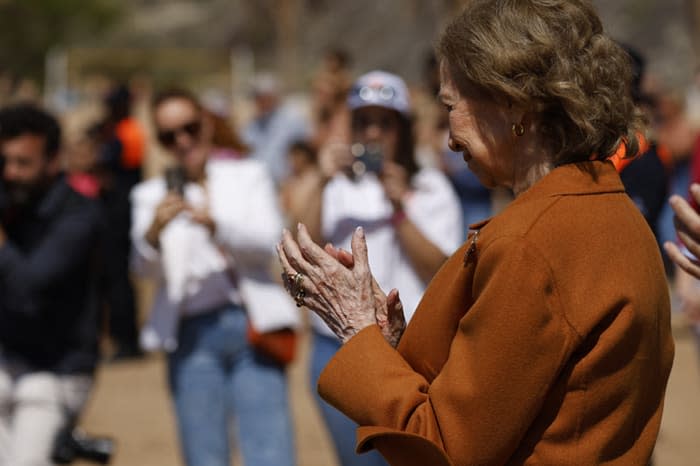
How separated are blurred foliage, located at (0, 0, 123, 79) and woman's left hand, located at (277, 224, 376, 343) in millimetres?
39740

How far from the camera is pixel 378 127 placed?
4.98 meters

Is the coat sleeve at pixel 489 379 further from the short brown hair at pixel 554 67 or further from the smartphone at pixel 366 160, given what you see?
the smartphone at pixel 366 160

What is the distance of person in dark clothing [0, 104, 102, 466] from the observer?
4.96 m

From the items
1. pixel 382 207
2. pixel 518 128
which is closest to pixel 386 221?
pixel 382 207

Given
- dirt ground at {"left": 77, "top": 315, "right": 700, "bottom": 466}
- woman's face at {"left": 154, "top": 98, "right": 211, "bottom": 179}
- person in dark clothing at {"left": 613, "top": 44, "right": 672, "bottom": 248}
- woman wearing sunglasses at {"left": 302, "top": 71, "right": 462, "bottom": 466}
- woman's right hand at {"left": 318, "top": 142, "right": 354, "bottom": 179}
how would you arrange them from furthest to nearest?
dirt ground at {"left": 77, "top": 315, "right": 700, "bottom": 466}, woman's face at {"left": 154, "top": 98, "right": 211, "bottom": 179}, woman's right hand at {"left": 318, "top": 142, "right": 354, "bottom": 179}, woman wearing sunglasses at {"left": 302, "top": 71, "right": 462, "bottom": 466}, person in dark clothing at {"left": 613, "top": 44, "right": 672, "bottom": 248}

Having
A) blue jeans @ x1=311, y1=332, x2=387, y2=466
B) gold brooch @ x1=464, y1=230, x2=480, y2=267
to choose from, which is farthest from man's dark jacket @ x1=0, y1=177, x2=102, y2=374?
gold brooch @ x1=464, y1=230, x2=480, y2=267

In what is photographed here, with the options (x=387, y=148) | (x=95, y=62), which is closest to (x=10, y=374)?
(x=387, y=148)

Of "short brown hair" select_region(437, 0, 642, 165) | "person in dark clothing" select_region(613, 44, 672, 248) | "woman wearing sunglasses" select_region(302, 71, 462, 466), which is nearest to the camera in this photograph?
"short brown hair" select_region(437, 0, 642, 165)

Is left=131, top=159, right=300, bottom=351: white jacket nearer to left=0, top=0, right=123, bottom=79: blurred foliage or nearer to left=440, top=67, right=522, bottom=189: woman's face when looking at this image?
left=440, top=67, right=522, bottom=189: woman's face

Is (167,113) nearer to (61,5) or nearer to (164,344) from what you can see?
(164,344)

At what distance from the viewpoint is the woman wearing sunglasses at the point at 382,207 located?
183 inches

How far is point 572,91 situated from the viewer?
7.77 ft

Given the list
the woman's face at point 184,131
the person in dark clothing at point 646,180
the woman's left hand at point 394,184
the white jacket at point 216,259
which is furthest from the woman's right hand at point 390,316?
the woman's face at point 184,131

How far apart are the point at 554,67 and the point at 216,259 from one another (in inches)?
116
